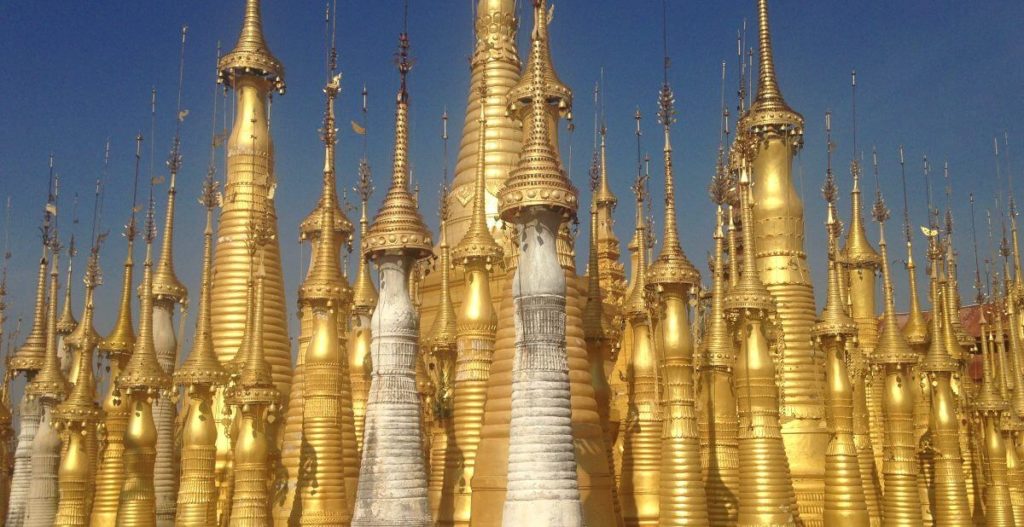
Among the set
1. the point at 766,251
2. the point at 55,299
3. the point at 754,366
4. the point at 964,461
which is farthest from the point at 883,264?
the point at 55,299

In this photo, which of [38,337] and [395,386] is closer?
[395,386]

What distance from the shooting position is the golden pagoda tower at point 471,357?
22328 mm

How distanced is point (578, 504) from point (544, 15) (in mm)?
10469

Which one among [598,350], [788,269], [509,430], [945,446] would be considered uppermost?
[788,269]

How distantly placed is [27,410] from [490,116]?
16006 millimetres

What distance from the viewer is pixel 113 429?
91.2 ft

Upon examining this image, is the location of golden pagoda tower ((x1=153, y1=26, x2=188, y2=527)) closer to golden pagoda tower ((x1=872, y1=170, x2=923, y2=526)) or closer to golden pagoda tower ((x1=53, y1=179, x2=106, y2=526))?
golden pagoda tower ((x1=53, y1=179, x2=106, y2=526))

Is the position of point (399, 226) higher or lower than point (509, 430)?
higher

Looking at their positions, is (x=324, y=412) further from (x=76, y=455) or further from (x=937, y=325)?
(x=937, y=325)

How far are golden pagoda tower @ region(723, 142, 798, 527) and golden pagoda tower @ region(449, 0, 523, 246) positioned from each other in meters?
9.35

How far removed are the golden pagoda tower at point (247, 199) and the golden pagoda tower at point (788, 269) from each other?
13068 millimetres

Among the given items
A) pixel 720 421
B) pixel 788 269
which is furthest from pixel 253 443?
pixel 788 269

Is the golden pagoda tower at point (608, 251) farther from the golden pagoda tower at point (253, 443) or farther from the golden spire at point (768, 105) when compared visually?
the golden pagoda tower at point (253, 443)

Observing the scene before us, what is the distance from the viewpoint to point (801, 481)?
27.5 metres
